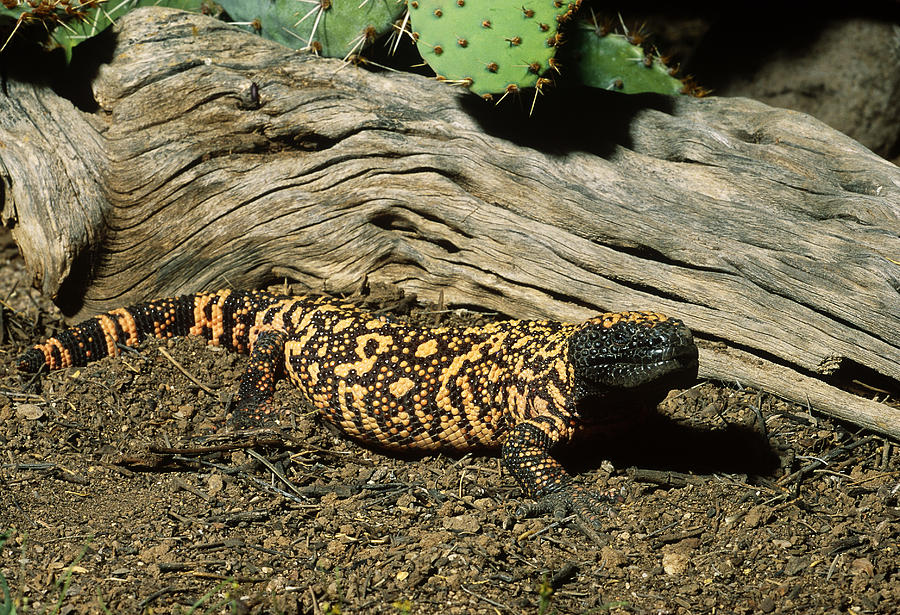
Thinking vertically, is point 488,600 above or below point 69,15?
below

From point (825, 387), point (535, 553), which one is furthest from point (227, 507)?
point (825, 387)

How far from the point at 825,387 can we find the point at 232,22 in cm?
407

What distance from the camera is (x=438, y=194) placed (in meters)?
4.26

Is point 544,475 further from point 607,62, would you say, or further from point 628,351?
point 607,62

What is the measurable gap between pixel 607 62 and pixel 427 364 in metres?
2.09

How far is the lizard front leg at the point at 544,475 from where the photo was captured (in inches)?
135

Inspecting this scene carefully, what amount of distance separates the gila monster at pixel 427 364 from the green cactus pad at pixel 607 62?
4.94 ft

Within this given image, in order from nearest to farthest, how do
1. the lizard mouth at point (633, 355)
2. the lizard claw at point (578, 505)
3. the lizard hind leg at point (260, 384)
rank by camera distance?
the lizard mouth at point (633, 355)
the lizard claw at point (578, 505)
the lizard hind leg at point (260, 384)

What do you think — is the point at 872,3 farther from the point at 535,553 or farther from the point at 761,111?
the point at 535,553

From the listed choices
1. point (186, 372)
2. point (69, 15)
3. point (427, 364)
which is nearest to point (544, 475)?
point (427, 364)

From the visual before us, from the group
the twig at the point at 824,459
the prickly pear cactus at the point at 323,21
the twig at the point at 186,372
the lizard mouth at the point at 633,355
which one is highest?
the prickly pear cactus at the point at 323,21

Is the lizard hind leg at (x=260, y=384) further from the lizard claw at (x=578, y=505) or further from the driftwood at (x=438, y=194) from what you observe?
the lizard claw at (x=578, y=505)

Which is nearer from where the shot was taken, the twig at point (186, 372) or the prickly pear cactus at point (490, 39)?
the prickly pear cactus at point (490, 39)

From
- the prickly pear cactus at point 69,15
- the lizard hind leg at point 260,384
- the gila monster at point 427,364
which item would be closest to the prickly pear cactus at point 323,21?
the prickly pear cactus at point 69,15
